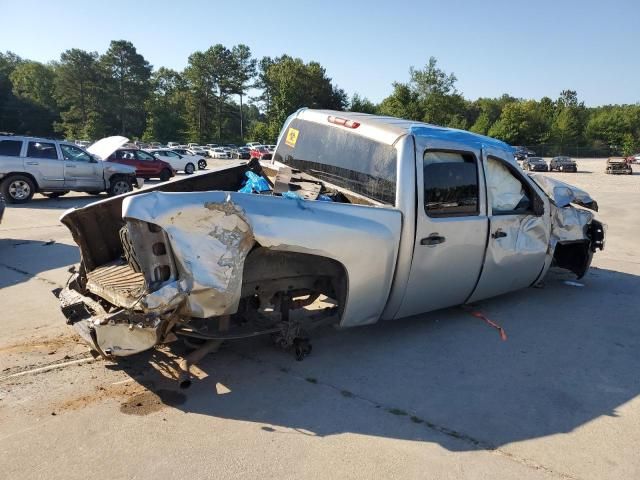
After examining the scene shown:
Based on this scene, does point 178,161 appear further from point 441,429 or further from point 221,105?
point 221,105

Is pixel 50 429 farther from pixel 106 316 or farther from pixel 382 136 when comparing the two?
pixel 382 136

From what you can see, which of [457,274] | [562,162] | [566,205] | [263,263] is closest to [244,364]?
[263,263]

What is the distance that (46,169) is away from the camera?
47.5 feet

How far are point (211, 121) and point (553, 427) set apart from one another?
96.0 meters

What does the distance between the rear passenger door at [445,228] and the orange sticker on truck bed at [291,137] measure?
60.6 inches

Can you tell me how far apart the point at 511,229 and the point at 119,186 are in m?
14.2

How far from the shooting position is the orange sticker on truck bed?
213 inches

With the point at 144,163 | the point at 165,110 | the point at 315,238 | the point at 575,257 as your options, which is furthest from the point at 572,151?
the point at 315,238

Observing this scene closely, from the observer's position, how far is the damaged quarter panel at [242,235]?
3.18 metres

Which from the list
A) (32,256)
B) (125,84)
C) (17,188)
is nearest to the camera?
(32,256)

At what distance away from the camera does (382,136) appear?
4457 mm

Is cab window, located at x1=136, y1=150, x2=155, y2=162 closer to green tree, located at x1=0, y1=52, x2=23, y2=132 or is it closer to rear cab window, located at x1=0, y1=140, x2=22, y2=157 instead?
rear cab window, located at x1=0, y1=140, x2=22, y2=157

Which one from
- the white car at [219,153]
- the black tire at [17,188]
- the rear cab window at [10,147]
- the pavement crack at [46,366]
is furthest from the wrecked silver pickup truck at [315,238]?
the white car at [219,153]

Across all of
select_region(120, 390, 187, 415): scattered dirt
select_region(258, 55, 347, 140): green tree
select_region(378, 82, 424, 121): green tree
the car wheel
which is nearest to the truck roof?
select_region(120, 390, 187, 415): scattered dirt
